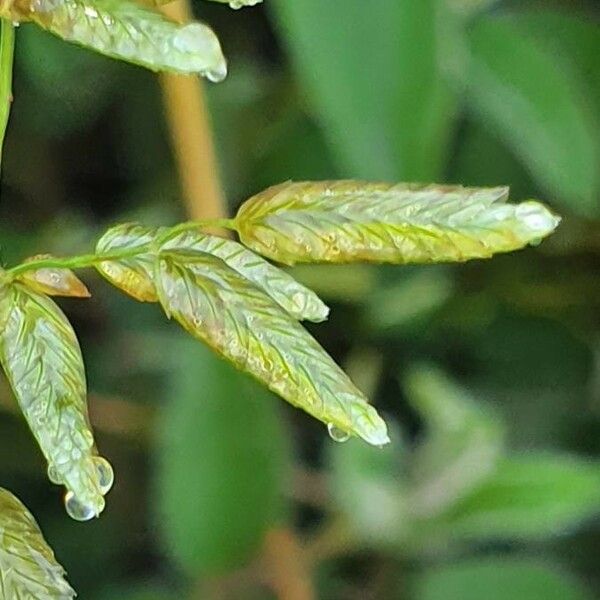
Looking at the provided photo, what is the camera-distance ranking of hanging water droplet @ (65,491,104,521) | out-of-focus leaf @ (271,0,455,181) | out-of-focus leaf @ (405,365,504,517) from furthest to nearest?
out-of-focus leaf @ (405,365,504,517) < out-of-focus leaf @ (271,0,455,181) < hanging water droplet @ (65,491,104,521)

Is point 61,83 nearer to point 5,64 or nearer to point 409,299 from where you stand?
point 409,299

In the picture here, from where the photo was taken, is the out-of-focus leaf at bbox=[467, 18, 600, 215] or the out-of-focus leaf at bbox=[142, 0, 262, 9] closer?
the out-of-focus leaf at bbox=[142, 0, 262, 9]

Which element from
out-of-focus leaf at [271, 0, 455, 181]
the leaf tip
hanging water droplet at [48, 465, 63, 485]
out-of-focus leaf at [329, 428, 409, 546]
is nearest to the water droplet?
the leaf tip

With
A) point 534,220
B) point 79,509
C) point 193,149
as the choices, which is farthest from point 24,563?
point 193,149

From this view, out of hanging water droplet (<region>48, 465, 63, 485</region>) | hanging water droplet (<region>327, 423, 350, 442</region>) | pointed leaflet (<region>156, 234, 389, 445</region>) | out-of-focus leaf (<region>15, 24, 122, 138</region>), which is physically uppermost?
pointed leaflet (<region>156, 234, 389, 445</region>)

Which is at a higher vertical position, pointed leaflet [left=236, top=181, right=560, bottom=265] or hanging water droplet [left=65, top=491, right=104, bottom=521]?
pointed leaflet [left=236, top=181, right=560, bottom=265]

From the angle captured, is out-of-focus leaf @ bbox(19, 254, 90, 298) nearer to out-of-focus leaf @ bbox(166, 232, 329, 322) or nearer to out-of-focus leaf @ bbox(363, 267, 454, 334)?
out-of-focus leaf @ bbox(166, 232, 329, 322)

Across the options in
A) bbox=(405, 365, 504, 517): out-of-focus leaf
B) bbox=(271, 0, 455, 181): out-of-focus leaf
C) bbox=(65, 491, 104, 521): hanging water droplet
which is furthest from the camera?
bbox=(405, 365, 504, 517): out-of-focus leaf

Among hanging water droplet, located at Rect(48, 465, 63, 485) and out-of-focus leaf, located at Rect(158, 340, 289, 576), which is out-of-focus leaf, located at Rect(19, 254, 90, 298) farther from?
out-of-focus leaf, located at Rect(158, 340, 289, 576)
